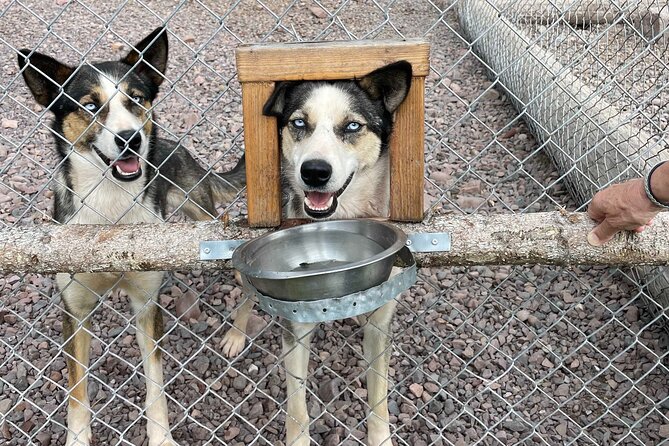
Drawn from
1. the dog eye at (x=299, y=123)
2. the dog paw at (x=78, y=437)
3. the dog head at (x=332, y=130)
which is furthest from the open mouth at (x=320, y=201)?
the dog paw at (x=78, y=437)

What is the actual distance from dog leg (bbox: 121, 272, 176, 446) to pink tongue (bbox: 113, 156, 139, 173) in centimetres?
48

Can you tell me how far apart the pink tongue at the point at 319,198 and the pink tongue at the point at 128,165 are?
0.94 m

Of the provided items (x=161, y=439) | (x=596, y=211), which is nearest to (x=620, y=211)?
(x=596, y=211)

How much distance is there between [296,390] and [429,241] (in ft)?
3.64

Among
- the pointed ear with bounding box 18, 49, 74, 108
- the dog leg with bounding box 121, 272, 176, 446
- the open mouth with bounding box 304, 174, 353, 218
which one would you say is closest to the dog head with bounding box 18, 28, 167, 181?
the pointed ear with bounding box 18, 49, 74, 108

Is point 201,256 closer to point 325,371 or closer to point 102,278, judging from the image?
point 102,278

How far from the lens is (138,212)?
2.99m

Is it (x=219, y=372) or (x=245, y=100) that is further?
(x=219, y=372)

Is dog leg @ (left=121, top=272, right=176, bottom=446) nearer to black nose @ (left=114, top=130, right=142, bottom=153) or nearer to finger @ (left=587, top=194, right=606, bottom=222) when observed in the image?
black nose @ (left=114, top=130, right=142, bottom=153)

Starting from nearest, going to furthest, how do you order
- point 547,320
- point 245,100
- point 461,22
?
1. point 245,100
2. point 547,320
3. point 461,22

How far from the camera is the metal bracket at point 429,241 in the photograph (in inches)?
75.7

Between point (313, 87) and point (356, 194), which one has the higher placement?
point (313, 87)

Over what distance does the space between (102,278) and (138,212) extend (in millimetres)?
388

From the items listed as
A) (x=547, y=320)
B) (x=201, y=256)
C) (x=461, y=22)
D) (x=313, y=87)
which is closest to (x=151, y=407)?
(x=201, y=256)
